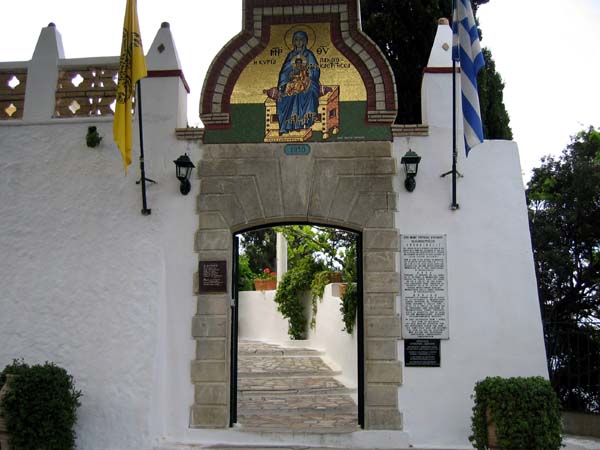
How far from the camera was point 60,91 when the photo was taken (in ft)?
24.5

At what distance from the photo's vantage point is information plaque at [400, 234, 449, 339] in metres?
6.68

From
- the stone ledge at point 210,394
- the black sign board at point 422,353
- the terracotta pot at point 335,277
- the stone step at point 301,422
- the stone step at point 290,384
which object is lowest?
the stone step at point 301,422

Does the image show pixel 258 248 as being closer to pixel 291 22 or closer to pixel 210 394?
pixel 291 22

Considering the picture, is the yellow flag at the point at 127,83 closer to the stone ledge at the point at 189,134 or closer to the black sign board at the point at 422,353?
the stone ledge at the point at 189,134

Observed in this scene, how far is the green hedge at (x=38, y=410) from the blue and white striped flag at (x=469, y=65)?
485cm

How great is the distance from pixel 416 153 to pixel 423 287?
1.49m

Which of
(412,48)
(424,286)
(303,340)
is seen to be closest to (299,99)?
(424,286)

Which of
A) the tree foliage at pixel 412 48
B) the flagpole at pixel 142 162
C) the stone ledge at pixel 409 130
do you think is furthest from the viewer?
the tree foliage at pixel 412 48

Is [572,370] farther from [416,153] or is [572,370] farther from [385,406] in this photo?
[416,153]

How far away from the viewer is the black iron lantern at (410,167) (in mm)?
6680

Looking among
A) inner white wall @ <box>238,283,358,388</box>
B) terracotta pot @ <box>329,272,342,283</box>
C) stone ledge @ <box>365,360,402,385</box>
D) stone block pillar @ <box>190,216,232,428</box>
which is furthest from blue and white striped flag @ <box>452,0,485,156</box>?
terracotta pot @ <box>329,272,342,283</box>

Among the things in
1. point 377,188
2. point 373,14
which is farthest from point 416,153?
point 373,14

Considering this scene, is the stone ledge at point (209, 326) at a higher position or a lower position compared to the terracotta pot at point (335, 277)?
lower

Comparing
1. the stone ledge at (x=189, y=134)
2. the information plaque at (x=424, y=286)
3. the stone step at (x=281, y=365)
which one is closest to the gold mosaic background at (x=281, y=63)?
the stone ledge at (x=189, y=134)
